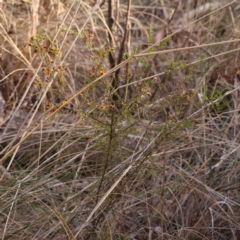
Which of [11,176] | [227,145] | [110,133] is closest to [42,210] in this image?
[11,176]

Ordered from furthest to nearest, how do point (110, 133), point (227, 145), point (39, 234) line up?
1. point (227, 145)
2. point (39, 234)
3. point (110, 133)

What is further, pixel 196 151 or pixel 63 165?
pixel 196 151

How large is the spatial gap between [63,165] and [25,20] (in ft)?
3.38

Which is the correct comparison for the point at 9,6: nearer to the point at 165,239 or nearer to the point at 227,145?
the point at 227,145

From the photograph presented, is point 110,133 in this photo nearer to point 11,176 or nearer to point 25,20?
point 11,176

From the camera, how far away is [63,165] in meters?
1.81

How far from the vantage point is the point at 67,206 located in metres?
1.69

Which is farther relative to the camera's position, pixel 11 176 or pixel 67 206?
pixel 11 176

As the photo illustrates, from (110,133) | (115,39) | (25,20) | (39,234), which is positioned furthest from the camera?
(25,20)

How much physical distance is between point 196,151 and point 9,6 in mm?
1208

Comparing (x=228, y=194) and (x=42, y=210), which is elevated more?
(x=42, y=210)

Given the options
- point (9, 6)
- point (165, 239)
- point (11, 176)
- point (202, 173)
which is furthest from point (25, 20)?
point (165, 239)

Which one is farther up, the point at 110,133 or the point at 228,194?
the point at 110,133

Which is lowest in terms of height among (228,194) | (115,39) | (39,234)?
(228,194)
